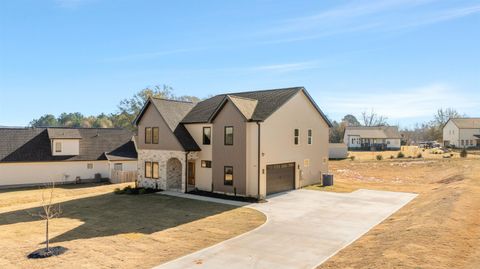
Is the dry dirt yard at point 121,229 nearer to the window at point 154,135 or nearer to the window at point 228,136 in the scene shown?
the window at point 228,136

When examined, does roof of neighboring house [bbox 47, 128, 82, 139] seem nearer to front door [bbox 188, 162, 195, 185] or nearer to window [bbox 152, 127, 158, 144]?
window [bbox 152, 127, 158, 144]

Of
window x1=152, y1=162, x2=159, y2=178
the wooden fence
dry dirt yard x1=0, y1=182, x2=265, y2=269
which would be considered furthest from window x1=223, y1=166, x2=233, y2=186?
the wooden fence

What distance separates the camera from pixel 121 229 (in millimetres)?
18109

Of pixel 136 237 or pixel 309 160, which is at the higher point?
pixel 309 160

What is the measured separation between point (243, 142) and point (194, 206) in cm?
608

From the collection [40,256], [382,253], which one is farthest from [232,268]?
[40,256]

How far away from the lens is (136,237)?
1656 cm

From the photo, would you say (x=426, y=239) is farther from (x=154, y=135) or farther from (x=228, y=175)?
(x=154, y=135)

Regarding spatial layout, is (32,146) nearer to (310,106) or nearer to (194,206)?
(194,206)

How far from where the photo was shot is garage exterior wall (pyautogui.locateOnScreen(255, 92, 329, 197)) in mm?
27219

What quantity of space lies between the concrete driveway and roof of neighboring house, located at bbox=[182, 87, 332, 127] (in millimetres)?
6979

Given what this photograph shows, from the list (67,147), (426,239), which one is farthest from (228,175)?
(67,147)

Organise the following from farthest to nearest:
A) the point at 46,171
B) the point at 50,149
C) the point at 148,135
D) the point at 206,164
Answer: the point at 50,149 → the point at 46,171 → the point at 148,135 → the point at 206,164

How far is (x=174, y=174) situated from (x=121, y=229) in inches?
521
